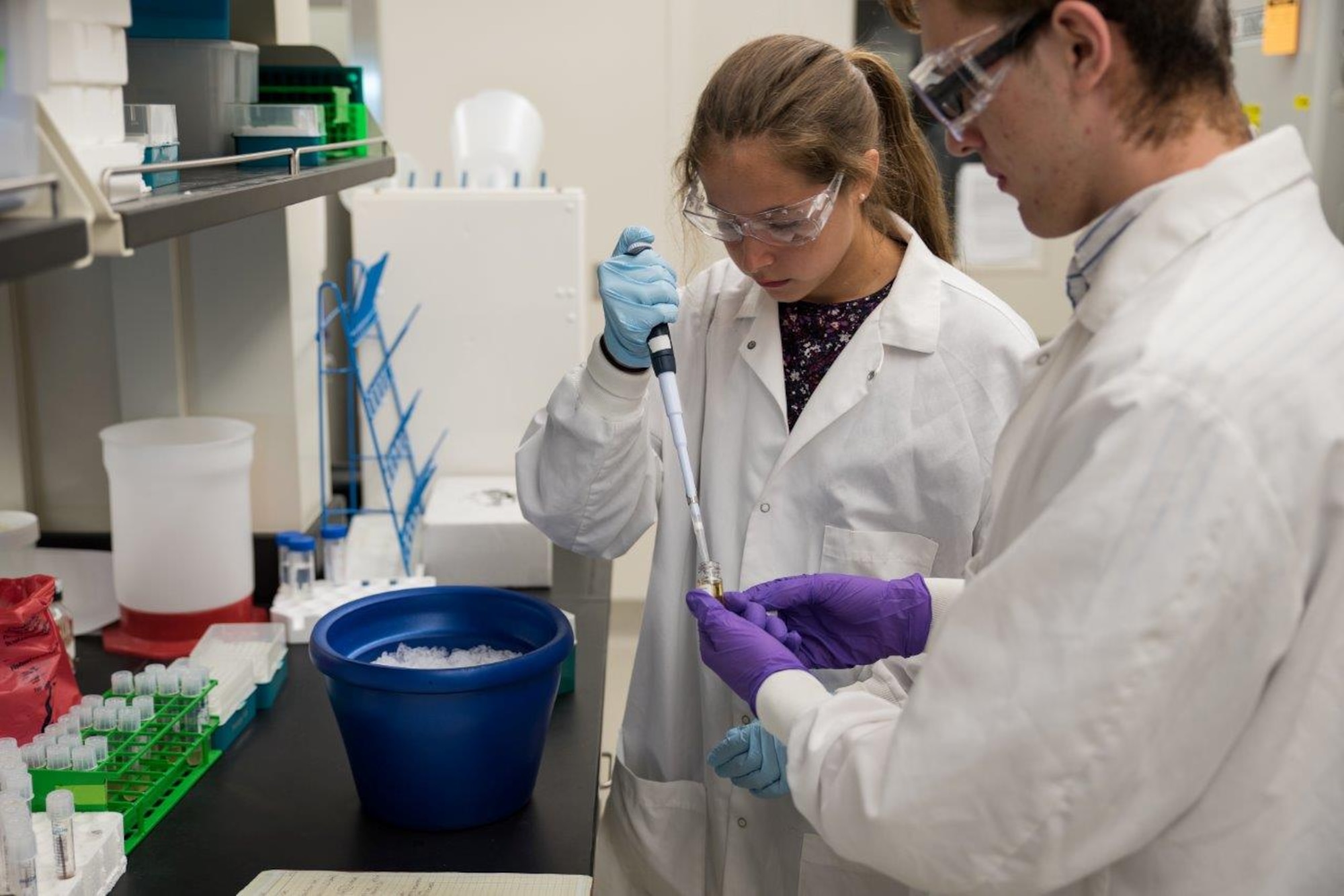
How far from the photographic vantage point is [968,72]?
37.5 inches

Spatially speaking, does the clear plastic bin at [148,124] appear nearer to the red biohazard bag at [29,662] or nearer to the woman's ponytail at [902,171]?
the red biohazard bag at [29,662]

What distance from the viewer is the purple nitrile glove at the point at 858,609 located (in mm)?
1414

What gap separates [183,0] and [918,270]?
99cm

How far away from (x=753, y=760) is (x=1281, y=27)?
209 cm

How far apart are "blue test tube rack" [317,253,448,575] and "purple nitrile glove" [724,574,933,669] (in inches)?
38.1

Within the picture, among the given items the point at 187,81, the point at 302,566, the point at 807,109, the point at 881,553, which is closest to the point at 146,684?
the point at 302,566

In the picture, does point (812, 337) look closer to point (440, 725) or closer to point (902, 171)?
point (902, 171)

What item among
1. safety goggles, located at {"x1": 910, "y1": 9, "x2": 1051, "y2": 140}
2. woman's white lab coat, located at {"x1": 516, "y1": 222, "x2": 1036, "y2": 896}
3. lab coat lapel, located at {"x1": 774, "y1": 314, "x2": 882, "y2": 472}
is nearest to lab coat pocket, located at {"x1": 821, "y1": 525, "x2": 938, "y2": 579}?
woman's white lab coat, located at {"x1": 516, "y1": 222, "x2": 1036, "y2": 896}

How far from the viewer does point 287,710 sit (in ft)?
5.52

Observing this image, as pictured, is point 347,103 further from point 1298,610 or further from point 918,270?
point 1298,610

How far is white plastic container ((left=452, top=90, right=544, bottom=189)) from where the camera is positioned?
2.66 meters

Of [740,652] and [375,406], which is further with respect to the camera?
[375,406]

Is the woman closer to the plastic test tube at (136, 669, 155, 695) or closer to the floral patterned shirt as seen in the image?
the floral patterned shirt

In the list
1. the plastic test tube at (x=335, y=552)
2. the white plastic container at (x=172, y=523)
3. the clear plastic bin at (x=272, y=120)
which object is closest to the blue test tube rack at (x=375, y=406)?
the plastic test tube at (x=335, y=552)
